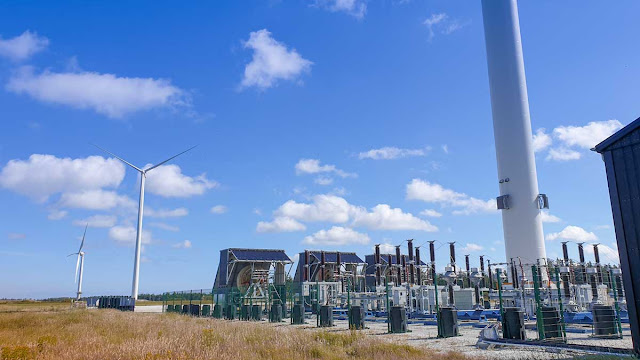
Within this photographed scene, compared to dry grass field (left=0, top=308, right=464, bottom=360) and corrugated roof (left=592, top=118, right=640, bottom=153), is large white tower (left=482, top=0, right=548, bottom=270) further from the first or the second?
dry grass field (left=0, top=308, right=464, bottom=360)

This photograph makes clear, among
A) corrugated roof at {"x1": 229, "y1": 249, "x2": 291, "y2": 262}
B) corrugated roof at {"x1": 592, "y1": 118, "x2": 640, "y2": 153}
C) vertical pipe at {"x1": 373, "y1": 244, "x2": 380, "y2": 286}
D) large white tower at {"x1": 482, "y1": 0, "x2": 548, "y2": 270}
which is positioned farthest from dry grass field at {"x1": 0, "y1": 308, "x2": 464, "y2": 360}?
corrugated roof at {"x1": 229, "y1": 249, "x2": 291, "y2": 262}

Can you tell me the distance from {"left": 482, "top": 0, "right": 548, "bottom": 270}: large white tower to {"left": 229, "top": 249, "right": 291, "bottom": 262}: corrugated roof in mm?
28352

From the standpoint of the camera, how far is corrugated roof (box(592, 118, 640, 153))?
1316cm

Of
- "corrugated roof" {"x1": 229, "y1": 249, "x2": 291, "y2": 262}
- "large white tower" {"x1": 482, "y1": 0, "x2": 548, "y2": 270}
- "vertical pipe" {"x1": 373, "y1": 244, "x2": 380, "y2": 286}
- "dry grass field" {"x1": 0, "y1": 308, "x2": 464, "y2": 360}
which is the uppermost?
"large white tower" {"x1": 482, "y1": 0, "x2": 548, "y2": 270}

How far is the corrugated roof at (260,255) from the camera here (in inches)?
1962

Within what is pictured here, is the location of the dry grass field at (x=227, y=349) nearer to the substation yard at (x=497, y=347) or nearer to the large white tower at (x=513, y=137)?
the substation yard at (x=497, y=347)

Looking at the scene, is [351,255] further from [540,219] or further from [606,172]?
[606,172]

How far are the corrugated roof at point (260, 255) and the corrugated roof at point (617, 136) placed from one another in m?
39.4

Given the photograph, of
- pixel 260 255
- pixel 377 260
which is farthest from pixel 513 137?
Answer: pixel 260 255

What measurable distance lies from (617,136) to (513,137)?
14.1 meters

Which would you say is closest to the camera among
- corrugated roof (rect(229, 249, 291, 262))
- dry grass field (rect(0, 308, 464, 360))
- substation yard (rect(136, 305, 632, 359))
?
dry grass field (rect(0, 308, 464, 360))

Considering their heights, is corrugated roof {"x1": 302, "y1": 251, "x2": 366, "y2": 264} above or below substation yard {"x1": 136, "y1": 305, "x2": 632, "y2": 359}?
above

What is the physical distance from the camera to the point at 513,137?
2744 cm

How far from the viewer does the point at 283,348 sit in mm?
13031
